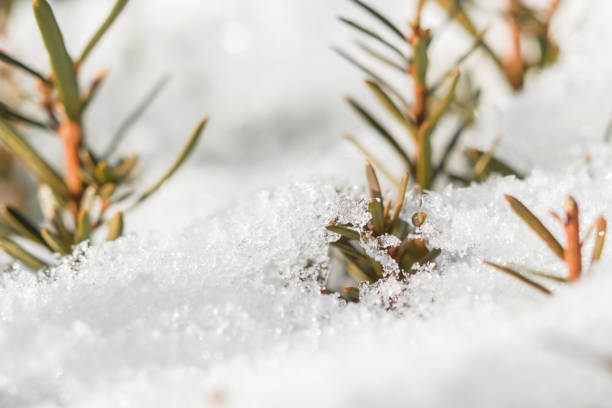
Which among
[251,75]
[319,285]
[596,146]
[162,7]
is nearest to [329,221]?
[319,285]

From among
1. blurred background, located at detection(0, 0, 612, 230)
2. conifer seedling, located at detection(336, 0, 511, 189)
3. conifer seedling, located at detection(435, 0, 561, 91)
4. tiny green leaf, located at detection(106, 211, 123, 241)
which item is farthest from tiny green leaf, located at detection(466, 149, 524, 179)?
blurred background, located at detection(0, 0, 612, 230)

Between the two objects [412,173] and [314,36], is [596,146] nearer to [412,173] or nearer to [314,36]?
[412,173]

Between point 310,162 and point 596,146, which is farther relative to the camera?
point 310,162

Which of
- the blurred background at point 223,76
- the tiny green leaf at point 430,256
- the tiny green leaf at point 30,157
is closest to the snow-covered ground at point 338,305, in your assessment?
the tiny green leaf at point 430,256

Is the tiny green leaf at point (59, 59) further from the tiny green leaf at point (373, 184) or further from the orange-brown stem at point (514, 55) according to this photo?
the orange-brown stem at point (514, 55)

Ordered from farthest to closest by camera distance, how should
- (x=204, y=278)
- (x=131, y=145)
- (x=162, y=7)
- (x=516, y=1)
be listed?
(x=162, y=7), (x=131, y=145), (x=516, y=1), (x=204, y=278)

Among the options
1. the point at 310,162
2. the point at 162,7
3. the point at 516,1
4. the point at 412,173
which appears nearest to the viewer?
the point at 412,173
